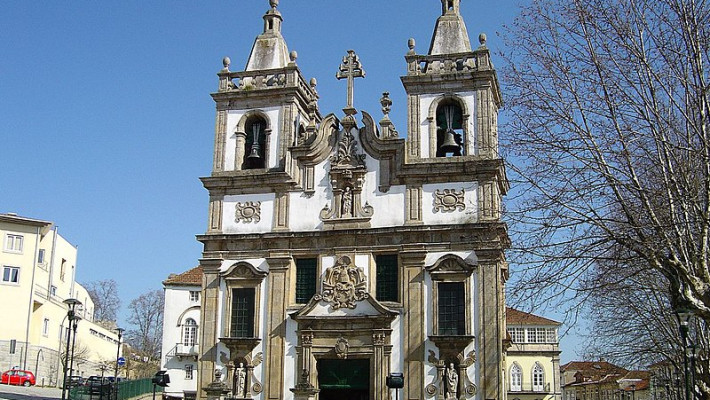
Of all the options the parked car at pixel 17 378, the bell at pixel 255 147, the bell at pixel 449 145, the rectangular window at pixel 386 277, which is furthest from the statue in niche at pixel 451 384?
the parked car at pixel 17 378

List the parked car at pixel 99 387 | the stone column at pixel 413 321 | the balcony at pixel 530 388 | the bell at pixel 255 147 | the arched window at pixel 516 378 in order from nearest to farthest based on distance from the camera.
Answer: the stone column at pixel 413 321 < the bell at pixel 255 147 < the parked car at pixel 99 387 < the balcony at pixel 530 388 < the arched window at pixel 516 378

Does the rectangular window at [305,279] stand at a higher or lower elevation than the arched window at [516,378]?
higher

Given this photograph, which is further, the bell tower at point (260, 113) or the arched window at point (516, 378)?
the arched window at point (516, 378)

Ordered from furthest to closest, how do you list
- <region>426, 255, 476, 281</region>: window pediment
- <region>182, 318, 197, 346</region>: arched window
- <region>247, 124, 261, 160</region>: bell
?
<region>182, 318, 197, 346</region>: arched window
<region>247, 124, 261, 160</region>: bell
<region>426, 255, 476, 281</region>: window pediment

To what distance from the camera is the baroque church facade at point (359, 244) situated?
26.4 m

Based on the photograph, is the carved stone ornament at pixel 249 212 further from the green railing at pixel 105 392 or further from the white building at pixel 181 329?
the white building at pixel 181 329

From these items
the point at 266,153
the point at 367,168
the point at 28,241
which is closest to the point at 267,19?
the point at 266,153

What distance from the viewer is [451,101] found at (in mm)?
28578

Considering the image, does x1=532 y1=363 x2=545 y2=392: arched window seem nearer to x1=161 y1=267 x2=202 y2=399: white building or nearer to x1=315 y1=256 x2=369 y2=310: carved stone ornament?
x1=161 y1=267 x2=202 y2=399: white building

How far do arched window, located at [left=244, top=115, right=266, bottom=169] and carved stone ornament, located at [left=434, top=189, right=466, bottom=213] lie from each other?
6.48 metres

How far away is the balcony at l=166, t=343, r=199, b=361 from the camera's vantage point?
44.5 metres

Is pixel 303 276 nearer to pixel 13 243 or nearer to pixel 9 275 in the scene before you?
pixel 9 275

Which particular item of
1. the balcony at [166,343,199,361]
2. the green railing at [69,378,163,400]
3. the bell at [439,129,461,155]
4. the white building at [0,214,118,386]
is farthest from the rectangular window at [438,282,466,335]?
the white building at [0,214,118,386]

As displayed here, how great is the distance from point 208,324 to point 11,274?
28.6 metres
